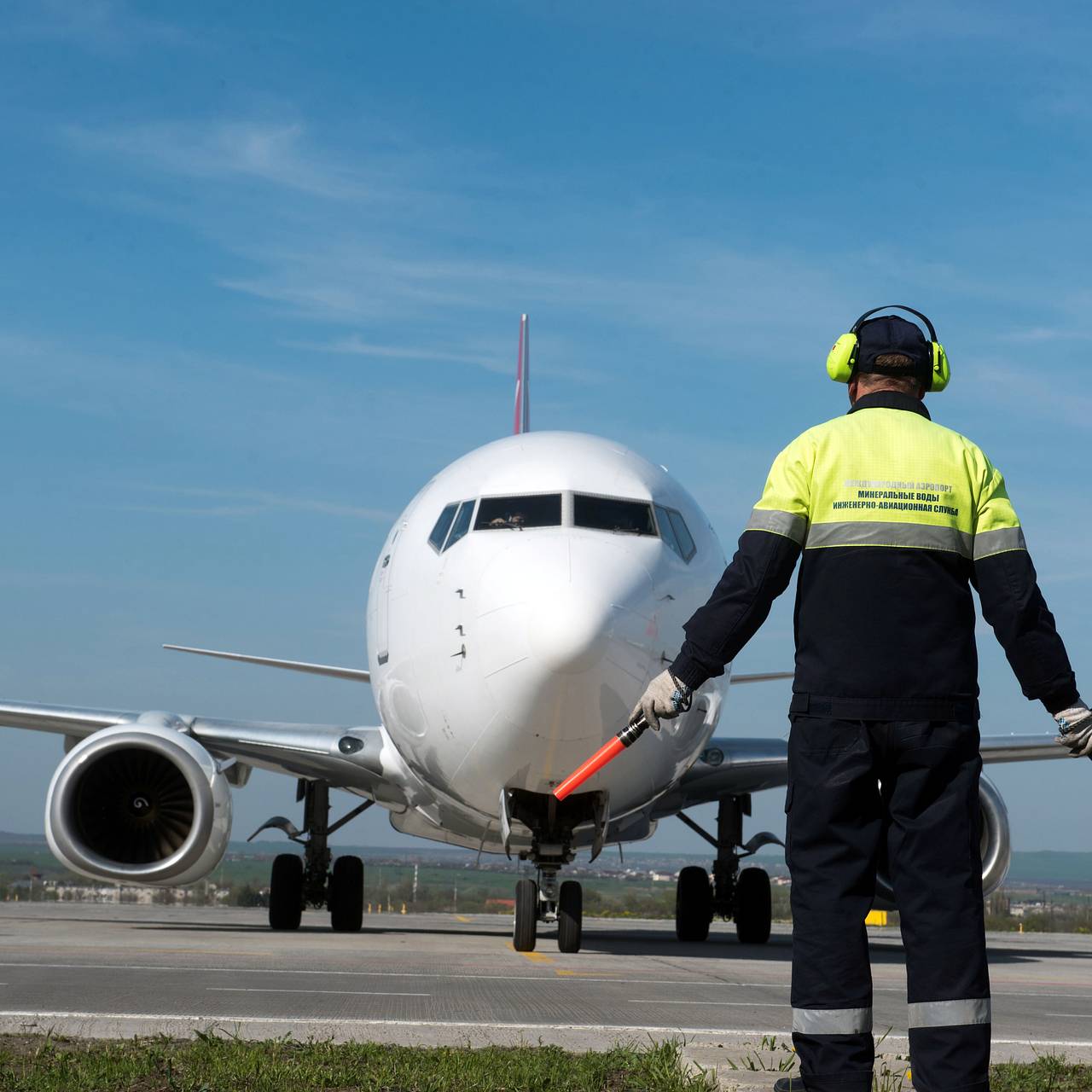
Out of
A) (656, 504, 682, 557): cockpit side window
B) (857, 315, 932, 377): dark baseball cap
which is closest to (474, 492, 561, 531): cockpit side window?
(656, 504, 682, 557): cockpit side window

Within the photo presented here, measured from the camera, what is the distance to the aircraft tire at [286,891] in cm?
1516

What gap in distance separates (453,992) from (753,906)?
7945 mm

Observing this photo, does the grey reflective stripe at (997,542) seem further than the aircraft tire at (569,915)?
No

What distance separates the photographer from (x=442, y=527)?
36.9 ft

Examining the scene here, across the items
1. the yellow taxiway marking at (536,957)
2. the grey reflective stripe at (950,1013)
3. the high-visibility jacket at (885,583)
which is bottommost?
the yellow taxiway marking at (536,957)

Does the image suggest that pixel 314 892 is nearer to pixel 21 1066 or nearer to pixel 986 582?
pixel 21 1066

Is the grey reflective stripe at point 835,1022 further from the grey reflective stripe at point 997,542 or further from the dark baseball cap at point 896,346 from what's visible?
the dark baseball cap at point 896,346

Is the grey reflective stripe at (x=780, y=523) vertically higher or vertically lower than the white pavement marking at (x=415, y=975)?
higher

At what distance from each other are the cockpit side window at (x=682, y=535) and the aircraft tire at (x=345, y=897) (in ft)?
19.4

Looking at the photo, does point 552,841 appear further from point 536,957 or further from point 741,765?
point 741,765

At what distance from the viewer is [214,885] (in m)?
38.1

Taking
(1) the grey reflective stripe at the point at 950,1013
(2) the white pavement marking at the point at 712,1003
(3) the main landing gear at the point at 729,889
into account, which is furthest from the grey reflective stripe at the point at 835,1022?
(3) the main landing gear at the point at 729,889

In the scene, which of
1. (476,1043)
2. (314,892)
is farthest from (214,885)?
(476,1043)

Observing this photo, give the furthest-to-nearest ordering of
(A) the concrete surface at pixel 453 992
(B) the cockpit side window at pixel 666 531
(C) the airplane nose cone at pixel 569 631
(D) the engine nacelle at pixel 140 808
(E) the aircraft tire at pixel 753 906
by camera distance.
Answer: (E) the aircraft tire at pixel 753 906, (D) the engine nacelle at pixel 140 808, (B) the cockpit side window at pixel 666 531, (C) the airplane nose cone at pixel 569 631, (A) the concrete surface at pixel 453 992
